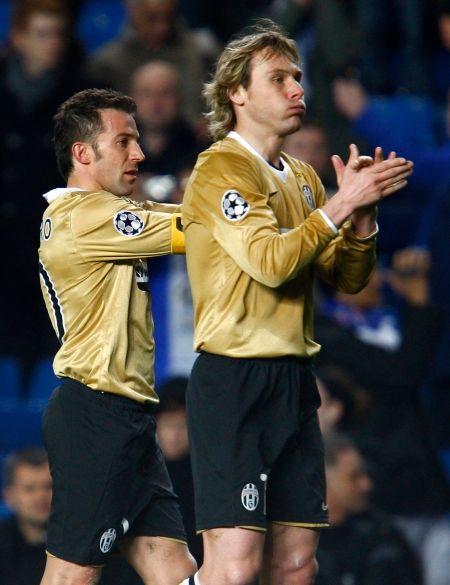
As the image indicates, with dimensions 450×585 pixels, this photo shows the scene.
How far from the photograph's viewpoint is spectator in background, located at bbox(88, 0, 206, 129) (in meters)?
7.16

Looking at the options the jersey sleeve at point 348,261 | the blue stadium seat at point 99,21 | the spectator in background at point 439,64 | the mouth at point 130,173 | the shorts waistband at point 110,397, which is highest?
the blue stadium seat at point 99,21

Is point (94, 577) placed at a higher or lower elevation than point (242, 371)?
lower

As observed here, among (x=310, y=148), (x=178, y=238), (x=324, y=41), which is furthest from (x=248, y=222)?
(x=324, y=41)

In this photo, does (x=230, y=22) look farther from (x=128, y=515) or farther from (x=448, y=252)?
(x=128, y=515)

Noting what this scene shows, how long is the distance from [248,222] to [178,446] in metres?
2.40

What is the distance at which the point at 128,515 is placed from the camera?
13.6 ft

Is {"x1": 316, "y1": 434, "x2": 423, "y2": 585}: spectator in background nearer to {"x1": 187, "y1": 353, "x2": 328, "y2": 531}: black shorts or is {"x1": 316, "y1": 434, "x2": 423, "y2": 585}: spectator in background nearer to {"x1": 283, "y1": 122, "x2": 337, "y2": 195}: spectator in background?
{"x1": 283, "y1": 122, "x2": 337, "y2": 195}: spectator in background

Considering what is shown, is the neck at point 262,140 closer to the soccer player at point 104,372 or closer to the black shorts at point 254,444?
the soccer player at point 104,372

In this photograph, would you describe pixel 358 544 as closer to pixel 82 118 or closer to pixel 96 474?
pixel 96 474

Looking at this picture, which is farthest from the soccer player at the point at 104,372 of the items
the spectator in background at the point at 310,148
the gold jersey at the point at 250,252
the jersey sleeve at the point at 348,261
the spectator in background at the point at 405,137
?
the spectator in background at the point at 405,137

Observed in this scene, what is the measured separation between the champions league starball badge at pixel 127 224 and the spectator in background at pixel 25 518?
215 cm

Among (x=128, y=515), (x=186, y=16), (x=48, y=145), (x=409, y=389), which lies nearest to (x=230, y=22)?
(x=186, y=16)

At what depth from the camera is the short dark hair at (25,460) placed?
6121 millimetres

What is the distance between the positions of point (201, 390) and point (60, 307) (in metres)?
0.58
